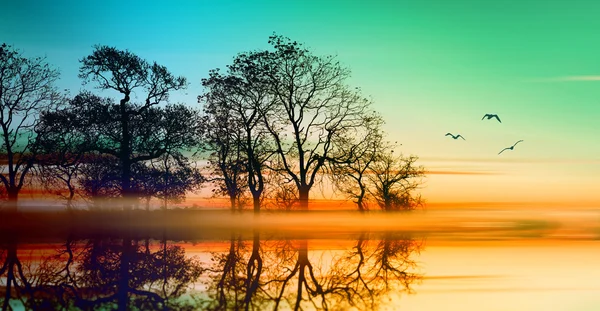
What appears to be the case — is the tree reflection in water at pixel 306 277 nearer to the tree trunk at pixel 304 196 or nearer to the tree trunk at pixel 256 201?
the tree trunk at pixel 304 196

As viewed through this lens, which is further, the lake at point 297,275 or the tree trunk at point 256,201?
the tree trunk at point 256,201

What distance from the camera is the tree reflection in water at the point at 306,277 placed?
12250 mm

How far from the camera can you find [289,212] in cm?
4944

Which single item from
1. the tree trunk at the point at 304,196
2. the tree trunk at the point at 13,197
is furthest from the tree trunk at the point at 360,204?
the tree trunk at the point at 13,197

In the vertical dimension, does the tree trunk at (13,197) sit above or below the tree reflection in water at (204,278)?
above

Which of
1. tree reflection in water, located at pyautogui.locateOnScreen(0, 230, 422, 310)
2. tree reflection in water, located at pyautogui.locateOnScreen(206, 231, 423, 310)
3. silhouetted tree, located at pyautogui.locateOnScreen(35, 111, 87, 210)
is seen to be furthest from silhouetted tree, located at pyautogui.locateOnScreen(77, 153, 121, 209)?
tree reflection in water, located at pyautogui.locateOnScreen(206, 231, 423, 310)

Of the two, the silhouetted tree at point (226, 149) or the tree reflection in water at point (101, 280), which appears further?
the silhouetted tree at point (226, 149)

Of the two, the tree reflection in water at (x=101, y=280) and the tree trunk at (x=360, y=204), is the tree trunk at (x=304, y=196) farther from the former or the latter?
the tree reflection in water at (x=101, y=280)

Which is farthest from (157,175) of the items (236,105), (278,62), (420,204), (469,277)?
(469,277)

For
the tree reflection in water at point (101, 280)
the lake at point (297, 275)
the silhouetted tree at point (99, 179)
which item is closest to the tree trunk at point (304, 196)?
the silhouetted tree at point (99, 179)

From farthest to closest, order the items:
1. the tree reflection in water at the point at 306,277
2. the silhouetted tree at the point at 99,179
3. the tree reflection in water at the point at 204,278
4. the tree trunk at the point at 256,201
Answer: the tree trunk at the point at 256,201, the silhouetted tree at the point at 99,179, the tree reflection in water at the point at 306,277, the tree reflection in water at the point at 204,278

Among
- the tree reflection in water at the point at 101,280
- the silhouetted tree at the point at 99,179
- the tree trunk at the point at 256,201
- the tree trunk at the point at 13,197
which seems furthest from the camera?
the tree trunk at the point at 256,201

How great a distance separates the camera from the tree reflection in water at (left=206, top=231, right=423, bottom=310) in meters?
12.2

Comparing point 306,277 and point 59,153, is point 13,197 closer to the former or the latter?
point 59,153
